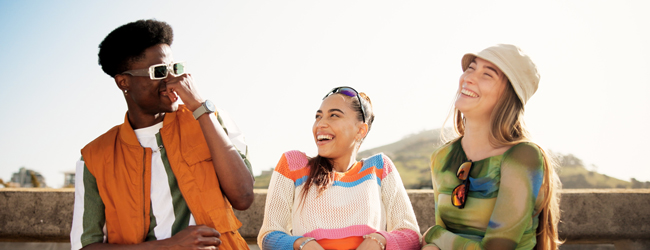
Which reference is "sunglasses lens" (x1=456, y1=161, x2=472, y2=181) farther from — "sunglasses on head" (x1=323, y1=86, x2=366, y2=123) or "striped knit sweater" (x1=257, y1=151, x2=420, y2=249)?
"sunglasses on head" (x1=323, y1=86, x2=366, y2=123)

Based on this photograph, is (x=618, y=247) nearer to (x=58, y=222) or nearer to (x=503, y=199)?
(x=503, y=199)

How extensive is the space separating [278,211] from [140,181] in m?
0.95

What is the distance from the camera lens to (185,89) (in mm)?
2758

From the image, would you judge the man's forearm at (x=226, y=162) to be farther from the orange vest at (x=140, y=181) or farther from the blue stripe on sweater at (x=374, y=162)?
the blue stripe on sweater at (x=374, y=162)

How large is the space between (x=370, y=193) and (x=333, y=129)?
0.56m

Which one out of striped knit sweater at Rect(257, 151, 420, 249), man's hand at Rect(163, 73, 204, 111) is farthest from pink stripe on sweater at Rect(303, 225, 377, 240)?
man's hand at Rect(163, 73, 204, 111)

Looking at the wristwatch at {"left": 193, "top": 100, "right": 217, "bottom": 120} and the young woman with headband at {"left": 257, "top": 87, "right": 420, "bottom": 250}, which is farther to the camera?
the young woman with headband at {"left": 257, "top": 87, "right": 420, "bottom": 250}

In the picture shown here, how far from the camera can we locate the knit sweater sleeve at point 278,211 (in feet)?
9.46

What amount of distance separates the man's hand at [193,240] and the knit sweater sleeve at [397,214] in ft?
3.59

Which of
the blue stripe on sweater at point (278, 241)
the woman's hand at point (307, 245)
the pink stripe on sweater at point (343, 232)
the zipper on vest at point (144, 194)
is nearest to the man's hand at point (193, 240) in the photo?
the zipper on vest at point (144, 194)

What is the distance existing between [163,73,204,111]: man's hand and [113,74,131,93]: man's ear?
315 mm

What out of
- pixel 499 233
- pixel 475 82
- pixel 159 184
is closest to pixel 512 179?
pixel 499 233

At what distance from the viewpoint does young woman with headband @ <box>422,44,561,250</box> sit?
252cm

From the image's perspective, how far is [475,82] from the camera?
288 centimetres
